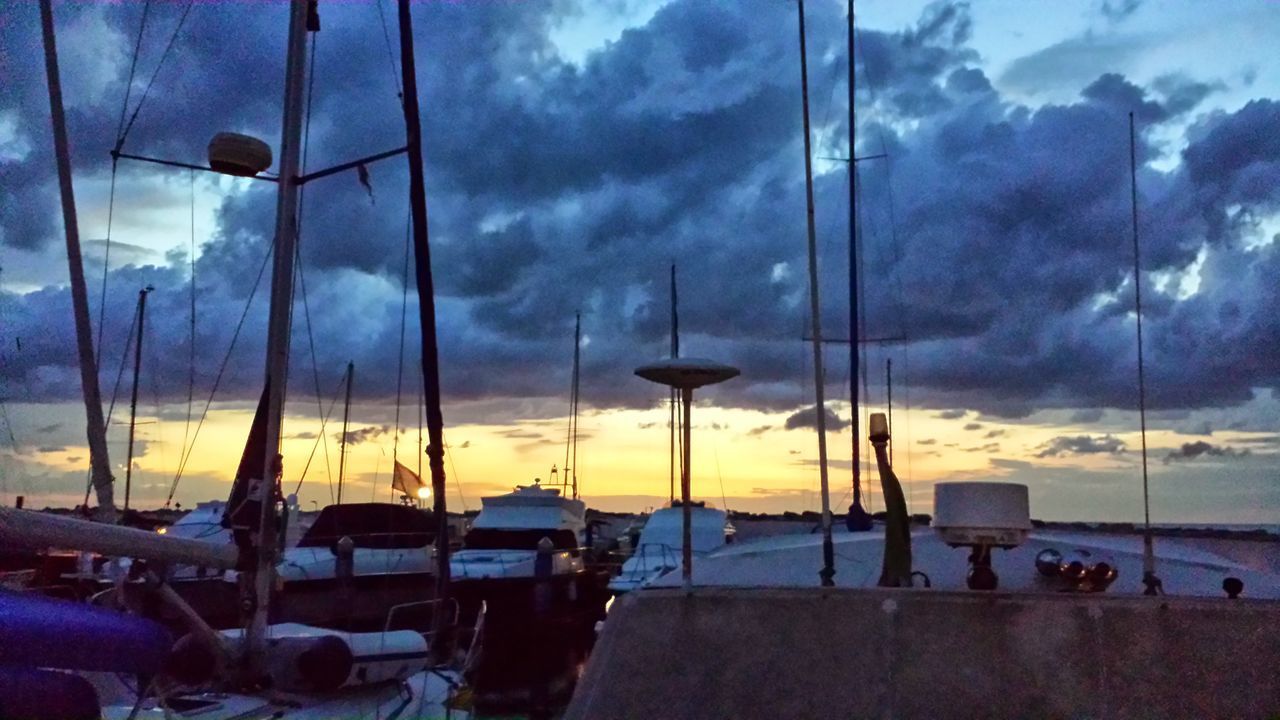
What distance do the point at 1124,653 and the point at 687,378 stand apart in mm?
4411

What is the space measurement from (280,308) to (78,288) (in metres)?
5.00

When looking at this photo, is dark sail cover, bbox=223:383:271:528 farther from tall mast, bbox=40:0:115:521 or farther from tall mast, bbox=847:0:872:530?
tall mast, bbox=847:0:872:530

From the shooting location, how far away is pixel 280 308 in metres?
13.4

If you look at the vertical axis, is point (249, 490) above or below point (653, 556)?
above

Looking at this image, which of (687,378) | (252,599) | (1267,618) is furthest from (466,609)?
(1267,618)

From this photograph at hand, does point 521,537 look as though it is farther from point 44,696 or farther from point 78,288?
point 44,696

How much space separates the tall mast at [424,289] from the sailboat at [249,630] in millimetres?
25

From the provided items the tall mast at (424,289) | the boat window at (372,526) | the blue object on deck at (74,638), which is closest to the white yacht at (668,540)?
the boat window at (372,526)

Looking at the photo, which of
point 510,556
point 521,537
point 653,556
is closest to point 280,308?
point 510,556

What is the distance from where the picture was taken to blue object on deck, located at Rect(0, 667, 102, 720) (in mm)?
8203

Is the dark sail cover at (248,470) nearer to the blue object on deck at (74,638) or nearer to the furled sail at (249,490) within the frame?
the furled sail at (249,490)

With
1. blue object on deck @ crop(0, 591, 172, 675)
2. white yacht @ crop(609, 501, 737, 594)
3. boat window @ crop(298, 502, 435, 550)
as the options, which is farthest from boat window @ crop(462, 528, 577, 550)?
blue object on deck @ crop(0, 591, 172, 675)

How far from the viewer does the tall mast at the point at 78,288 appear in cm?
1562

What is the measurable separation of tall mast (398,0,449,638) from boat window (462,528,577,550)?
16.6m
